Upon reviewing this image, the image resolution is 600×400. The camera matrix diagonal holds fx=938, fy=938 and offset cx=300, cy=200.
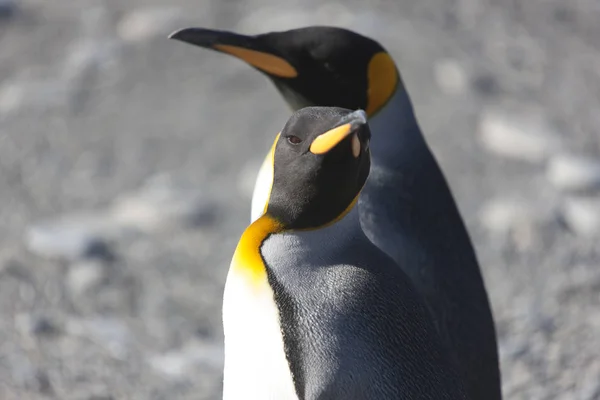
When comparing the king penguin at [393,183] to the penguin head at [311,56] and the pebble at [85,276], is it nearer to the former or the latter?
the penguin head at [311,56]

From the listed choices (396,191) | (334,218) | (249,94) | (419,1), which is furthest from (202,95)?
(334,218)

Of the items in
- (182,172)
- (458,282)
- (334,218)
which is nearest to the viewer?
(334,218)

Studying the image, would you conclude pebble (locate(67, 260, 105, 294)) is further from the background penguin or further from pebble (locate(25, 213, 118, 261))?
the background penguin

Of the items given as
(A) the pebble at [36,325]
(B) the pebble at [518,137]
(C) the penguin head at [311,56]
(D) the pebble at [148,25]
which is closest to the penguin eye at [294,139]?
(C) the penguin head at [311,56]

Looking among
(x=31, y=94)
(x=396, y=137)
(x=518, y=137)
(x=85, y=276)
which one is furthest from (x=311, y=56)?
(x=31, y=94)

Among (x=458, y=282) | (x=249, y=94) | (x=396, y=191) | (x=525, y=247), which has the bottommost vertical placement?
(x=525, y=247)

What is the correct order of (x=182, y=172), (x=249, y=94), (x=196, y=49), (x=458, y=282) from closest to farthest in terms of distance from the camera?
1. (x=458, y=282)
2. (x=182, y=172)
3. (x=249, y=94)
4. (x=196, y=49)

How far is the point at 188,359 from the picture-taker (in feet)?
9.48

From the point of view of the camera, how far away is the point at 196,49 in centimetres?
459

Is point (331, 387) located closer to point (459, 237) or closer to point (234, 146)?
point (459, 237)

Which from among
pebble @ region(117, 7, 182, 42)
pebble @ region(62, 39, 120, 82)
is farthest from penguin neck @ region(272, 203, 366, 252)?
pebble @ region(117, 7, 182, 42)

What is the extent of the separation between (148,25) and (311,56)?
2.63 metres

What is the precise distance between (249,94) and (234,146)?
1.26 feet

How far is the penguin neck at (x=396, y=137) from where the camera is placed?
2219 millimetres
